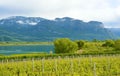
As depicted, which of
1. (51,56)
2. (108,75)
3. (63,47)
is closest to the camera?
(108,75)

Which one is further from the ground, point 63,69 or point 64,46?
point 63,69

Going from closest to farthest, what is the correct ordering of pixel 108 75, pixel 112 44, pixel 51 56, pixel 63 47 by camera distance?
1. pixel 108 75
2. pixel 51 56
3. pixel 63 47
4. pixel 112 44

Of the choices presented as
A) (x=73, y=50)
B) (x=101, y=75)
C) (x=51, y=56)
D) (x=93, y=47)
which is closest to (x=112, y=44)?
(x=93, y=47)

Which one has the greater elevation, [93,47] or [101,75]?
[101,75]

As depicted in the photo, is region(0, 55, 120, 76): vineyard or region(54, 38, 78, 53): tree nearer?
region(0, 55, 120, 76): vineyard

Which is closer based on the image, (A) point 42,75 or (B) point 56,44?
(A) point 42,75

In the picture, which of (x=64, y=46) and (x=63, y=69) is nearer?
(x=63, y=69)

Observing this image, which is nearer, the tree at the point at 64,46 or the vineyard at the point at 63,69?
the vineyard at the point at 63,69

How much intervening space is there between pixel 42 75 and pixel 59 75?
2.06 metres

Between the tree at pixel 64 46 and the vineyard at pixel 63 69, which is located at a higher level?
the vineyard at pixel 63 69

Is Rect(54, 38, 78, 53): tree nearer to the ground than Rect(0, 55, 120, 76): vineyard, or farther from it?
nearer to the ground

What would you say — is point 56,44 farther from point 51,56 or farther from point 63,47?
point 51,56

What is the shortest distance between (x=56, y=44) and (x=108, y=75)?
249 ft

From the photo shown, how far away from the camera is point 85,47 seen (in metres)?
132
